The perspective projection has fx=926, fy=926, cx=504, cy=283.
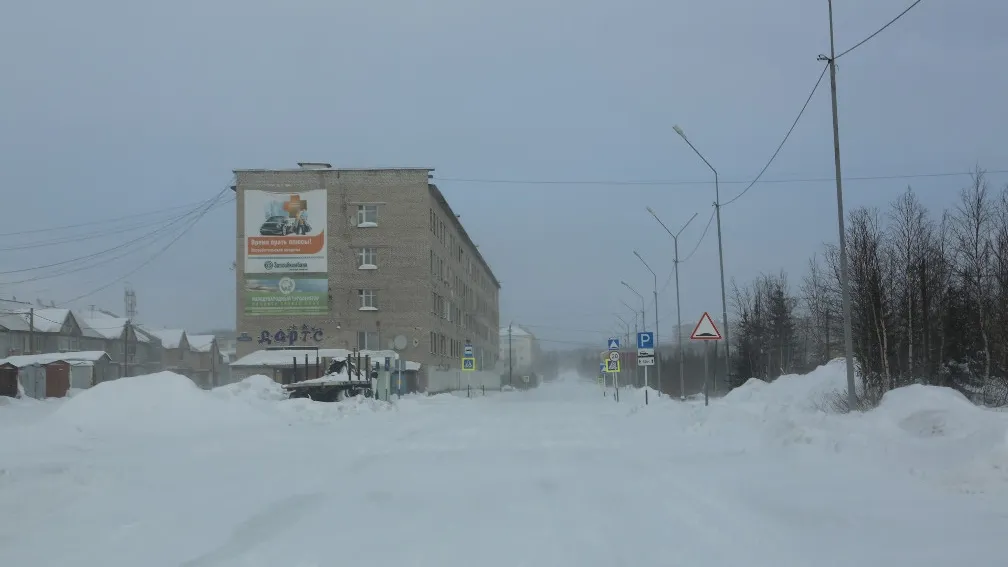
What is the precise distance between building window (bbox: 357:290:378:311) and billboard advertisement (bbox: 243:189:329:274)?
3.57 m

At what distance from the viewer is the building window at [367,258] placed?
224ft

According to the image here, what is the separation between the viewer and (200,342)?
430 feet

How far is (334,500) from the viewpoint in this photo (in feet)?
34.2

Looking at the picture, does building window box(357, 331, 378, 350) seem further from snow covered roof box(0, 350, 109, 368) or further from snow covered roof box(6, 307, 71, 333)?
snow covered roof box(6, 307, 71, 333)

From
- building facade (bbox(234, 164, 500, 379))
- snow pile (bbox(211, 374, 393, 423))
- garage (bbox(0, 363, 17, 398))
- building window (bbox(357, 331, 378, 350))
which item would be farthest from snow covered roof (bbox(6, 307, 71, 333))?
snow pile (bbox(211, 374, 393, 423))

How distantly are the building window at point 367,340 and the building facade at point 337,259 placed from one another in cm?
7

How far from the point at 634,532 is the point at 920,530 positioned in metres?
2.54

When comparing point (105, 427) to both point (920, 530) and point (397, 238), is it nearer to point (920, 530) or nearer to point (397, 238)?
point (920, 530)

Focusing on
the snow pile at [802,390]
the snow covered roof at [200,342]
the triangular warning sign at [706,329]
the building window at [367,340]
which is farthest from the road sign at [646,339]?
the snow covered roof at [200,342]

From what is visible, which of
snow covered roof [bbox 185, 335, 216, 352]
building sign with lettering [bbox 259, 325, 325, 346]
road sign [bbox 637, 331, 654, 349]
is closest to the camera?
road sign [bbox 637, 331, 654, 349]

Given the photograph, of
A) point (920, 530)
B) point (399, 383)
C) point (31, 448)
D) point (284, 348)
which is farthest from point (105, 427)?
point (284, 348)

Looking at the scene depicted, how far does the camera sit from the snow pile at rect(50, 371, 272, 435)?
20625mm

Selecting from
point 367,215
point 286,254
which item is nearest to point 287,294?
point 286,254

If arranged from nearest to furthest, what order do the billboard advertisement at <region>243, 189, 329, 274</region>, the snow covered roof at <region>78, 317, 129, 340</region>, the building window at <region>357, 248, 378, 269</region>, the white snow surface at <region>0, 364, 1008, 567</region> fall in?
1. the white snow surface at <region>0, 364, 1008, 567</region>
2. the billboard advertisement at <region>243, 189, 329, 274</region>
3. the building window at <region>357, 248, 378, 269</region>
4. the snow covered roof at <region>78, 317, 129, 340</region>
